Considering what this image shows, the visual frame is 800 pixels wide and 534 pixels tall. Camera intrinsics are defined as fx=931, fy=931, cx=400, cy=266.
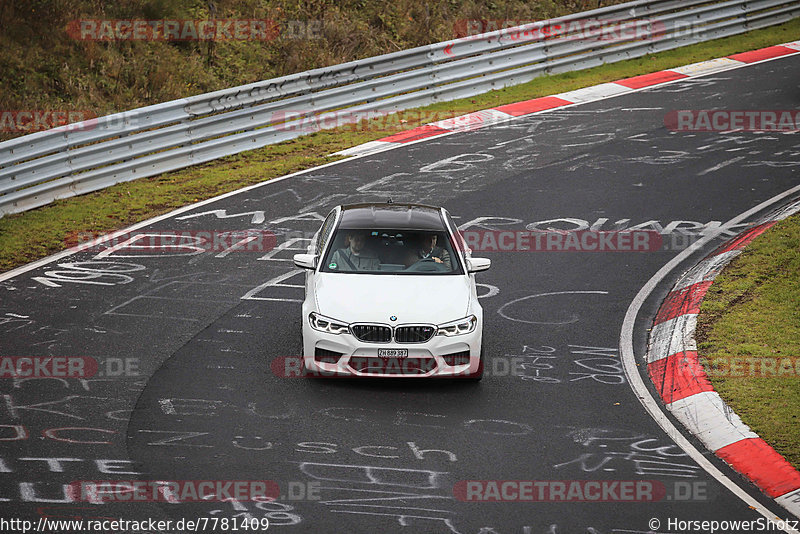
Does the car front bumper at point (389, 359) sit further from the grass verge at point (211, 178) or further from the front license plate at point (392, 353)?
the grass verge at point (211, 178)

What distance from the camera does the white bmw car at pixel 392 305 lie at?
9188mm

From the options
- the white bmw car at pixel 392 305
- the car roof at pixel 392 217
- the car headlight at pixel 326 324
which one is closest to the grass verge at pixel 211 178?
the car roof at pixel 392 217

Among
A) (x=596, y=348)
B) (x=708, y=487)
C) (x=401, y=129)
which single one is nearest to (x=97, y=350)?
(x=596, y=348)

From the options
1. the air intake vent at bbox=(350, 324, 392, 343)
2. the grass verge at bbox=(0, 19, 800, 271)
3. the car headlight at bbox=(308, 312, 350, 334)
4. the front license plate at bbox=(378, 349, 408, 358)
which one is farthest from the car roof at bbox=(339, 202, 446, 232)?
the grass verge at bbox=(0, 19, 800, 271)

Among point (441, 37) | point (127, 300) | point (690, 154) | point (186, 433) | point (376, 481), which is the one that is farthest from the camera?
point (441, 37)

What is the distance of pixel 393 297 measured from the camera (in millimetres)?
9492

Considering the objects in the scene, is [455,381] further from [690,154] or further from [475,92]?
[475,92]

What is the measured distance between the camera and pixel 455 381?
967 cm

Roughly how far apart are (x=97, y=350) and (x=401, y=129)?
1056cm

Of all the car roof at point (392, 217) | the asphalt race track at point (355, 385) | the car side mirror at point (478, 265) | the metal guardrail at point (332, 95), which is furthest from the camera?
the metal guardrail at point (332, 95)

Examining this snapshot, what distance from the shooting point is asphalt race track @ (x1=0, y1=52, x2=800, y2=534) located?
288 inches

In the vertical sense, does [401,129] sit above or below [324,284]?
above

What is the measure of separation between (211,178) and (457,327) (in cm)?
841

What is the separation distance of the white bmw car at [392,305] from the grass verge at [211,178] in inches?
207
